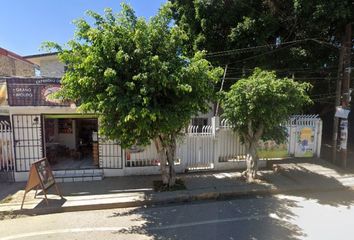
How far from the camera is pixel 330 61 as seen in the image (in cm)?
1182

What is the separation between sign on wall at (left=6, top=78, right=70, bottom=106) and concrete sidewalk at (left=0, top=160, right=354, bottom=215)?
8.64 ft

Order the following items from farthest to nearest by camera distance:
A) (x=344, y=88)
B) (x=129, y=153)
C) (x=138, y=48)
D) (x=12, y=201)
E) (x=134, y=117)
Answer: (x=344, y=88) → (x=129, y=153) → (x=12, y=201) → (x=138, y=48) → (x=134, y=117)

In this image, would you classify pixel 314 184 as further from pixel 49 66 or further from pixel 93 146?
pixel 49 66

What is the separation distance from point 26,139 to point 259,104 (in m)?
7.52

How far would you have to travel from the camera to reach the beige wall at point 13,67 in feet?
48.1

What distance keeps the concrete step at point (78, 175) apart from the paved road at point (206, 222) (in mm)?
2305

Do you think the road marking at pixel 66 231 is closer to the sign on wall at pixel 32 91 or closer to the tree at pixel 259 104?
the sign on wall at pixel 32 91

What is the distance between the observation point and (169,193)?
22.9ft

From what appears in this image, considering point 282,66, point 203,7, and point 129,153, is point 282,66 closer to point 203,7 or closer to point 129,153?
point 203,7

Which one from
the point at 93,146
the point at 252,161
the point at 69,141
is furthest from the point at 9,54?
the point at 252,161

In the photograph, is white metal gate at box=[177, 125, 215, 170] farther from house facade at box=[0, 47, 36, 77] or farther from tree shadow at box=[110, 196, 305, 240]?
house facade at box=[0, 47, 36, 77]

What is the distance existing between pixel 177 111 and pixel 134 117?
3.92ft

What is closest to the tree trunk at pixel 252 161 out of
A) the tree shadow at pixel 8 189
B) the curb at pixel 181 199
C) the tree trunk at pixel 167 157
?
the curb at pixel 181 199

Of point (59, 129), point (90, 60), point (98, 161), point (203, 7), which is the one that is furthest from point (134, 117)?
point (203, 7)
